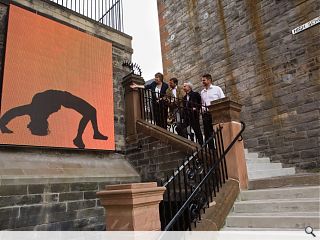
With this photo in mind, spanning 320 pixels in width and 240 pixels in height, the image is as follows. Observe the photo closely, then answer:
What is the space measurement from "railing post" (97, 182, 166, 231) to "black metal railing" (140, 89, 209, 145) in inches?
128

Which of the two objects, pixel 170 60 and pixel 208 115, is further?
pixel 170 60

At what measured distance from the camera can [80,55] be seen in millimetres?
8148

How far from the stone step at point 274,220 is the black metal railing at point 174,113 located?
2.54 metres

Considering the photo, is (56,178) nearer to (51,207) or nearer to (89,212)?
(51,207)

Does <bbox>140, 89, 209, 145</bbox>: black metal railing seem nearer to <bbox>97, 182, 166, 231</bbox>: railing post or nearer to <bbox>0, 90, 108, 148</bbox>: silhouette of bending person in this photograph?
<bbox>0, 90, 108, 148</bbox>: silhouette of bending person

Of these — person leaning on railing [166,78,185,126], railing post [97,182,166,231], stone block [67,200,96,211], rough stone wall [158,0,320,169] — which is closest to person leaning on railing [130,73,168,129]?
person leaning on railing [166,78,185,126]

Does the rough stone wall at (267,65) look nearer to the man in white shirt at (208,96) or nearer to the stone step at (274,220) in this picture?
the man in white shirt at (208,96)

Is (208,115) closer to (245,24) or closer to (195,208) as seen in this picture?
(195,208)

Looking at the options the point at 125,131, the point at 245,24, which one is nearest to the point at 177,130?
the point at 125,131

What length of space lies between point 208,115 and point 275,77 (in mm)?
3448

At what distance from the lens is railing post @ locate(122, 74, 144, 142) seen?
8.50 metres

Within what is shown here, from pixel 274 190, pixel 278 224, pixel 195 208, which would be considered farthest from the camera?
pixel 274 190

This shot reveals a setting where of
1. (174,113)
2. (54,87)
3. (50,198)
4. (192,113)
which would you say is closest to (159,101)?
(174,113)

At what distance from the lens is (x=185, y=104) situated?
7.03 metres
